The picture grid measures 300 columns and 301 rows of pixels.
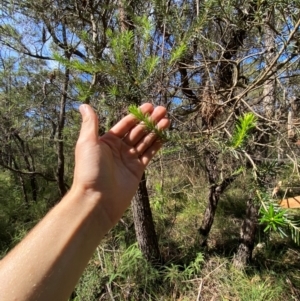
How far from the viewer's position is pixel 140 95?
113cm

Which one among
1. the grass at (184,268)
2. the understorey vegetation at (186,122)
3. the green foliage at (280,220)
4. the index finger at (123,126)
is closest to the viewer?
the green foliage at (280,220)

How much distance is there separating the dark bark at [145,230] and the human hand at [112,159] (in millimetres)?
1688

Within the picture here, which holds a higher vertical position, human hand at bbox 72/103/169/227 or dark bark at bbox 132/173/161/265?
human hand at bbox 72/103/169/227

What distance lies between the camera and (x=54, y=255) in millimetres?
881

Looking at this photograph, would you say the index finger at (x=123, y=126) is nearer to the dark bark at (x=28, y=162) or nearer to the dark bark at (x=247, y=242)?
the dark bark at (x=247, y=242)

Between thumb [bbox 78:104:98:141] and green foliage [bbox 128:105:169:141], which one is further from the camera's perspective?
thumb [bbox 78:104:98:141]

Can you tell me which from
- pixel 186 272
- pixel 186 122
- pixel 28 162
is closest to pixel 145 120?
pixel 186 122

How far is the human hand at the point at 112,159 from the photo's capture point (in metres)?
1.12

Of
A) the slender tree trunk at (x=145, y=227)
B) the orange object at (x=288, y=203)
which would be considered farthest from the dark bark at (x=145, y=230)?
the orange object at (x=288, y=203)

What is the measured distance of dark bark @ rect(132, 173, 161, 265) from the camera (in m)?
2.97

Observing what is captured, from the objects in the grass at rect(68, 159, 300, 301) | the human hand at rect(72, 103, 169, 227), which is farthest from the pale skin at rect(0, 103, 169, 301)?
the grass at rect(68, 159, 300, 301)

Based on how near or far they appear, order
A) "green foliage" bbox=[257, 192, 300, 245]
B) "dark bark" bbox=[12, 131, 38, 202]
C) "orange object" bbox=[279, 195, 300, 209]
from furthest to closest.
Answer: "dark bark" bbox=[12, 131, 38, 202]
"orange object" bbox=[279, 195, 300, 209]
"green foliage" bbox=[257, 192, 300, 245]

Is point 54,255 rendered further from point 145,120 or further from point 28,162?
point 28,162

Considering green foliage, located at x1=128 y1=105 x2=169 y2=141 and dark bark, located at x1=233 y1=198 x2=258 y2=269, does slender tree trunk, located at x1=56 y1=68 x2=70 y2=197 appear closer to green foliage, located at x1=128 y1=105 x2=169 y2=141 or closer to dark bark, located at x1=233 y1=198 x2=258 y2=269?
dark bark, located at x1=233 y1=198 x2=258 y2=269
